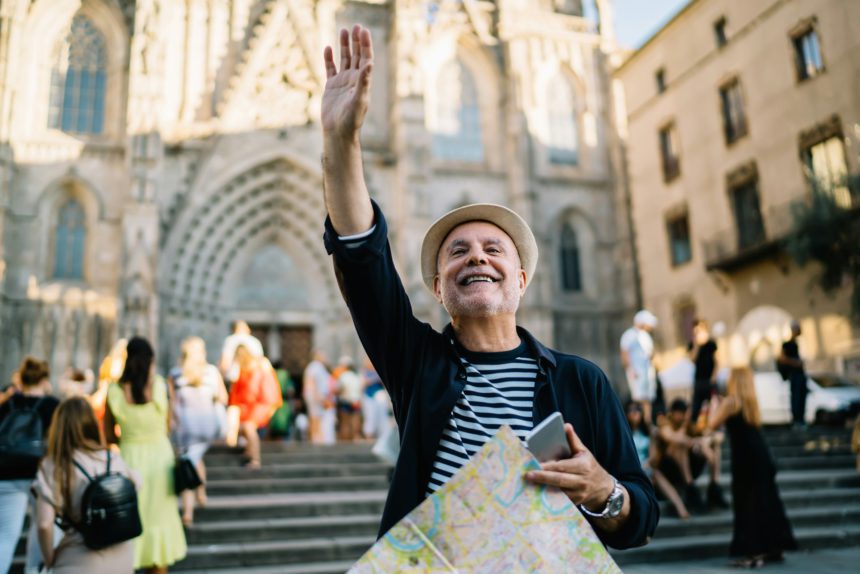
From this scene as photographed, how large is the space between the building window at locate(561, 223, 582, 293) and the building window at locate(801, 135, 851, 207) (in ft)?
27.7

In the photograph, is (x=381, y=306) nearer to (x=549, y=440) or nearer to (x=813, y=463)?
(x=549, y=440)

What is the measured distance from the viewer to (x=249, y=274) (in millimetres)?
21250

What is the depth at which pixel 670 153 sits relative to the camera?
2230 centimetres

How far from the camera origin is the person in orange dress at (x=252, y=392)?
8.18 meters

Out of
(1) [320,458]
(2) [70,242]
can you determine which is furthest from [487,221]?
(2) [70,242]

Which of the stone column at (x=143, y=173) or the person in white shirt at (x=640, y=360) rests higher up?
the stone column at (x=143, y=173)

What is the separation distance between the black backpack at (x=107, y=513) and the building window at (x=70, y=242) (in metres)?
17.8

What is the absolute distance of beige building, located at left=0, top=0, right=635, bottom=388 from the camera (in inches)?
744

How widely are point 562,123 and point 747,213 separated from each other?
25.1ft

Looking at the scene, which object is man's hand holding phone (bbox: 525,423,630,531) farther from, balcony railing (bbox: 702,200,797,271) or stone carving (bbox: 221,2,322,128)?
stone carving (bbox: 221,2,322,128)

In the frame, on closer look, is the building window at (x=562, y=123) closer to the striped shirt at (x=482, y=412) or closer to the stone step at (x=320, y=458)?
the stone step at (x=320, y=458)

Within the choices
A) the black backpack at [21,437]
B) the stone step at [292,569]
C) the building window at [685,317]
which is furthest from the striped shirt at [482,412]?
the building window at [685,317]

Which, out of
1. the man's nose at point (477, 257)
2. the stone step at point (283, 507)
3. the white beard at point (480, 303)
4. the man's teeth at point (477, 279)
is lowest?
the stone step at point (283, 507)

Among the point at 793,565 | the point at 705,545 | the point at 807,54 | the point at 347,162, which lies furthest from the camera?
the point at 807,54
